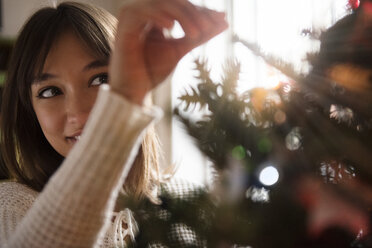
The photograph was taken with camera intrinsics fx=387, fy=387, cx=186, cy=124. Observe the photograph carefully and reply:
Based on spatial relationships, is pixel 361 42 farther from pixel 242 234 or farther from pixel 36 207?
pixel 36 207

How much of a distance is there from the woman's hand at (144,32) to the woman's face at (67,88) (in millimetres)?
391

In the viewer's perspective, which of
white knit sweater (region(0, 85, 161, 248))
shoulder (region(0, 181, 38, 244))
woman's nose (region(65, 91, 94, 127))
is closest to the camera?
white knit sweater (region(0, 85, 161, 248))

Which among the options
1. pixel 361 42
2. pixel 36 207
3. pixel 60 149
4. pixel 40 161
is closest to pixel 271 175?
pixel 361 42

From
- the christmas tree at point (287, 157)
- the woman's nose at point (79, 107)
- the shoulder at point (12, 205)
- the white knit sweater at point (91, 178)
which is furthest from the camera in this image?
the woman's nose at point (79, 107)

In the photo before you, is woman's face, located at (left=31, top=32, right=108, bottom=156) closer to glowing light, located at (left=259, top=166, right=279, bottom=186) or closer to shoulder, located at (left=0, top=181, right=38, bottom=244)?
shoulder, located at (left=0, top=181, right=38, bottom=244)

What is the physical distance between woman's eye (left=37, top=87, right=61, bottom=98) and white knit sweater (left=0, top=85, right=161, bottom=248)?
49 cm

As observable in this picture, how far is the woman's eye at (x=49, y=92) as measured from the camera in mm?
865

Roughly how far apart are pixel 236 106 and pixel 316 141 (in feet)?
0.24

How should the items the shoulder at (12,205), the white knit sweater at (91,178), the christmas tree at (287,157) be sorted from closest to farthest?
the christmas tree at (287,157) → the white knit sweater at (91,178) → the shoulder at (12,205)

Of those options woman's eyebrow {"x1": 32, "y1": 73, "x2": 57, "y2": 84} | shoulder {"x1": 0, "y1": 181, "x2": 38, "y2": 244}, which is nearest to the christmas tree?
shoulder {"x1": 0, "y1": 181, "x2": 38, "y2": 244}

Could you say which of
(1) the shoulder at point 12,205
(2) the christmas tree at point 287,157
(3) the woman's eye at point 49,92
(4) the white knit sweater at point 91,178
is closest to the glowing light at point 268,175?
(2) the christmas tree at point 287,157

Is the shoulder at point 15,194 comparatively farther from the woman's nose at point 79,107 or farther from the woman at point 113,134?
the woman's nose at point 79,107

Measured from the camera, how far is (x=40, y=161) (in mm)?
985

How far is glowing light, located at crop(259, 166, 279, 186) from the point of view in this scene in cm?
30
